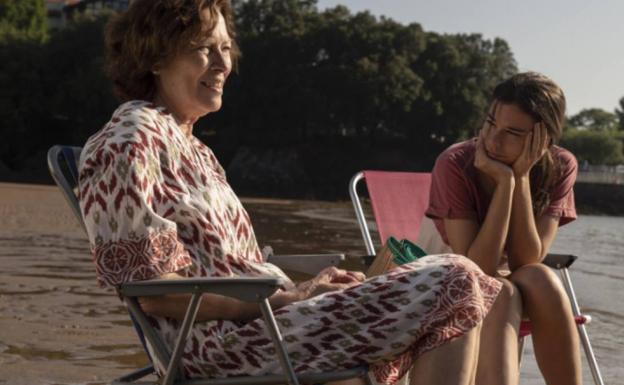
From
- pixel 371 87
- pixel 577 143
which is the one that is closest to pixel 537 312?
pixel 371 87

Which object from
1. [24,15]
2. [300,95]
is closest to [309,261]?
[300,95]

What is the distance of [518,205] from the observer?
3.58 m

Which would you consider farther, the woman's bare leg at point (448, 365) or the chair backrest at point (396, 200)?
the chair backrest at point (396, 200)

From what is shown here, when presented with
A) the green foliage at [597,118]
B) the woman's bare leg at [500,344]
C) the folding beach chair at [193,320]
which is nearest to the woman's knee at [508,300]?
the woman's bare leg at [500,344]

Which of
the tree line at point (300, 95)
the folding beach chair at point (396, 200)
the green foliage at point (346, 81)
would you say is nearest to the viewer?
the folding beach chair at point (396, 200)

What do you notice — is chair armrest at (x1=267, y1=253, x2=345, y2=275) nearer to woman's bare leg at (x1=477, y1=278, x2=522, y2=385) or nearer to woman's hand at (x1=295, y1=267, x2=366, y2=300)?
woman's bare leg at (x1=477, y1=278, x2=522, y2=385)

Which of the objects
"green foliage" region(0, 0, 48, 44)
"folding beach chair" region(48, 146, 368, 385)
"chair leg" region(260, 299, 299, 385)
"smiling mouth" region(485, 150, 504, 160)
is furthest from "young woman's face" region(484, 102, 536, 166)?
"green foliage" region(0, 0, 48, 44)

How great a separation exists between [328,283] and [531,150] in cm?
123

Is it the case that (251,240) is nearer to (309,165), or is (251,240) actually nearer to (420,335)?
(420,335)

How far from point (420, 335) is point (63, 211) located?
68.9ft

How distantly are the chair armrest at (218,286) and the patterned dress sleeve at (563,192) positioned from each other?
171 cm

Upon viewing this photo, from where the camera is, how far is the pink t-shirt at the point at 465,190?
3.63m

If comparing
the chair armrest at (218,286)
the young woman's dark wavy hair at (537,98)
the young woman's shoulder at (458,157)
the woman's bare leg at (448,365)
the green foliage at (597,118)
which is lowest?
the green foliage at (597,118)

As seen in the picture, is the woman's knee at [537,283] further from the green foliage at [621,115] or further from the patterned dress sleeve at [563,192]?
the green foliage at [621,115]
